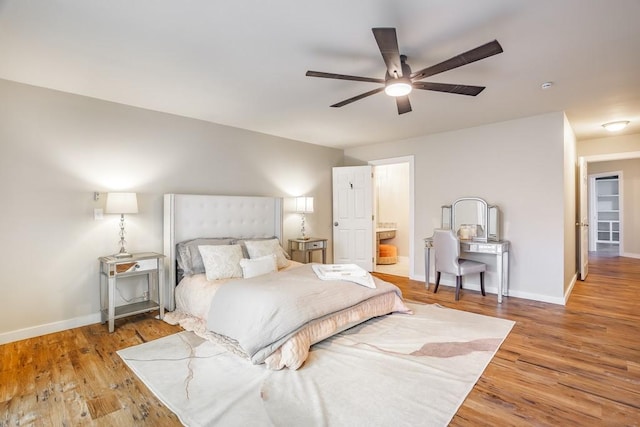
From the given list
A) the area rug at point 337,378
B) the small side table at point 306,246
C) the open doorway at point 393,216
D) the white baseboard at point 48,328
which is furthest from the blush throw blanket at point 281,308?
the open doorway at point 393,216

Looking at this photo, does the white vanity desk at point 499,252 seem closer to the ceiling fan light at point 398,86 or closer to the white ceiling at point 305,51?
the white ceiling at point 305,51

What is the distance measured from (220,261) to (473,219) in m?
3.70

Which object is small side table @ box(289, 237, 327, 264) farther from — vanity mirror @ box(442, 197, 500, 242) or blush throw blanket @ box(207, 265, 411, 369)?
vanity mirror @ box(442, 197, 500, 242)

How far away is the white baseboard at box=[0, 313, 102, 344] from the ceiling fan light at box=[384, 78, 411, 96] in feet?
12.6

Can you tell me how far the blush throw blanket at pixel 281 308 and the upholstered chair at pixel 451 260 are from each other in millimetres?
1462

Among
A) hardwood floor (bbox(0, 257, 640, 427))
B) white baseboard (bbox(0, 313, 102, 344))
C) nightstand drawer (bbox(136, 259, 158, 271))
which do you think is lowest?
hardwood floor (bbox(0, 257, 640, 427))

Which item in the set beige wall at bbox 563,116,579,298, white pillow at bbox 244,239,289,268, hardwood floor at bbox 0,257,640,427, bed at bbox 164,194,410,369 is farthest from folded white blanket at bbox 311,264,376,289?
beige wall at bbox 563,116,579,298

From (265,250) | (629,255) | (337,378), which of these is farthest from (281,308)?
(629,255)

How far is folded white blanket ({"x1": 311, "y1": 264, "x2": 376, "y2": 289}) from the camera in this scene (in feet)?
10.8

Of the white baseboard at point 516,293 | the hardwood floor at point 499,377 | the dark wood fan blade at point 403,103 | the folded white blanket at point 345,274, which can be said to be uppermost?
the dark wood fan blade at point 403,103

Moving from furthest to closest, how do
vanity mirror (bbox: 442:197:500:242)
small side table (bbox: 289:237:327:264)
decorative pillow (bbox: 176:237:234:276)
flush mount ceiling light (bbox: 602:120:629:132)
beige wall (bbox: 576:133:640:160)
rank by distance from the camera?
beige wall (bbox: 576:133:640:160) < small side table (bbox: 289:237:327:264) < vanity mirror (bbox: 442:197:500:242) < flush mount ceiling light (bbox: 602:120:629:132) < decorative pillow (bbox: 176:237:234:276)

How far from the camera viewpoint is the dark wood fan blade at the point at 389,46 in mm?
1787

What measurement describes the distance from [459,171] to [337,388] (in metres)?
3.96

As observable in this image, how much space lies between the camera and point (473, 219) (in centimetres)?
475
